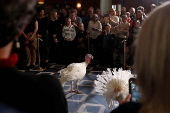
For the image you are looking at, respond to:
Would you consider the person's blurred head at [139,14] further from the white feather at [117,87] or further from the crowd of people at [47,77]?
the crowd of people at [47,77]

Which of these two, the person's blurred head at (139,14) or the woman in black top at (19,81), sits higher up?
the person's blurred head at (139,14)

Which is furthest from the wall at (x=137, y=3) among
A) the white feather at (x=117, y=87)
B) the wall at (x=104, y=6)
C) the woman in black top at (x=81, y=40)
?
the white feather at (x=117, y=87)

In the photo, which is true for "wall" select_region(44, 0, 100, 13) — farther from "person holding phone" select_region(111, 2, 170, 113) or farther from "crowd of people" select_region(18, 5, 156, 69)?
"person holding phone" select_region(111, 2, 170, 113)

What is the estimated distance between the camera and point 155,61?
2.23ft


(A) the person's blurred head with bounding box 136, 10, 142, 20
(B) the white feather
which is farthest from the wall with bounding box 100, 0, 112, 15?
(B) the white feather

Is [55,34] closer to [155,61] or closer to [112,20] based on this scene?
[112,20]

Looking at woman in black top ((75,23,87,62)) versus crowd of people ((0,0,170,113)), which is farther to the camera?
woman in black top ((75,23,87,62))

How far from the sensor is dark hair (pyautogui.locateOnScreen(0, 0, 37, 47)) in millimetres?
616

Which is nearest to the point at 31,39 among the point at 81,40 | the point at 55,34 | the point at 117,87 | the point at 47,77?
the point at 55,34

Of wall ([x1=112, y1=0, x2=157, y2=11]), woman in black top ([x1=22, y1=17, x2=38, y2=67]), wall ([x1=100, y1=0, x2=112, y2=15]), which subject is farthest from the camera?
wall ([x1=112, y1=0, x2=157, y2=11])

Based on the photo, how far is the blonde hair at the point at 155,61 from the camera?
0.67 meters

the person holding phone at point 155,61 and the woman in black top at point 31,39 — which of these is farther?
the woman in black top at point 31,39

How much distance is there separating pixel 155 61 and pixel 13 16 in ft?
1.62

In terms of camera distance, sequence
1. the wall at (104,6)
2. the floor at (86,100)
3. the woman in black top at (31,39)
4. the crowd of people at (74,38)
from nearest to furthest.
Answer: the floor at (86,100)
the woman in black top at (31,39)
the crowd of people at (74,38)
the wall at (104,6)
